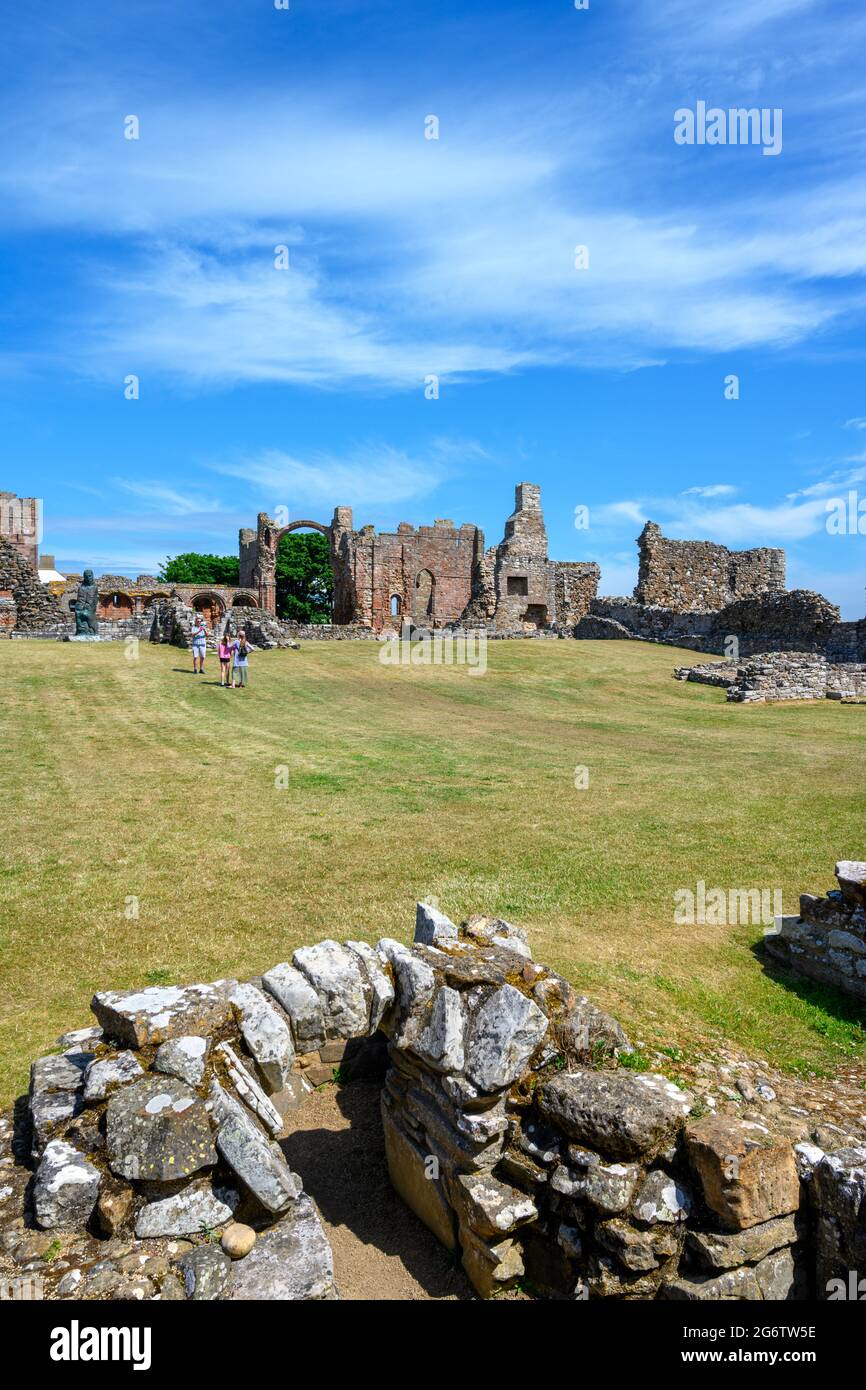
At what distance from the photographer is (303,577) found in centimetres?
7556

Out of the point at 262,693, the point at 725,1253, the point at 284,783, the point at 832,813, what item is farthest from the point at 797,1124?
the point at 262,693

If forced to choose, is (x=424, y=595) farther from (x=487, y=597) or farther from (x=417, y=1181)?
(x=417, y=1181)

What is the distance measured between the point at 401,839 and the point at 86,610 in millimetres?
22509

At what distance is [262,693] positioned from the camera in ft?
69.4

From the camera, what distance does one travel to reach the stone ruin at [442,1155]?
149 inches

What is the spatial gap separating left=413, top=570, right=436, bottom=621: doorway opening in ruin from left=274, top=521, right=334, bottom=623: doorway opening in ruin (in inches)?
885

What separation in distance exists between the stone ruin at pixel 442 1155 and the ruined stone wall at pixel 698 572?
39056 mm

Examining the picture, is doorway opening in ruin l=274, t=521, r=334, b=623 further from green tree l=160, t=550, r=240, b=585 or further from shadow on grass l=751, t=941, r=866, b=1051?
shadow on grass l=751, t=941, r=866, b=1051

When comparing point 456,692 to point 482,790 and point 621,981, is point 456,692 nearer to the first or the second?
point 482,790

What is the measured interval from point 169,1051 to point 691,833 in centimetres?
797

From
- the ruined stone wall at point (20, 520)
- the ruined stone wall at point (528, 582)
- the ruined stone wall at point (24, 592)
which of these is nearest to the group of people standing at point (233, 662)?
the ruined stone wall at point (24, 592)

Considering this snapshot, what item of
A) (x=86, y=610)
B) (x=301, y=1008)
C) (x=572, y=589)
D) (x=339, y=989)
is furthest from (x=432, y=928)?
(x=572, y=589)

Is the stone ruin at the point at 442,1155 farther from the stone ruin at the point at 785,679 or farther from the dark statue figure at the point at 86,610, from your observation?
the dark statue figure at the point at 86,610

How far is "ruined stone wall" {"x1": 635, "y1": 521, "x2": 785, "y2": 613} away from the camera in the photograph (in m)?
41.9
